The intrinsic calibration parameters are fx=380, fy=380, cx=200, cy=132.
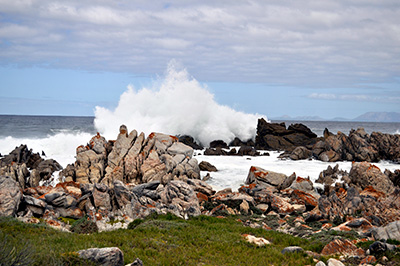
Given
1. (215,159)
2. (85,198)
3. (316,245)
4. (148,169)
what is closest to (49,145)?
(215,159)

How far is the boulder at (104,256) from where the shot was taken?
1016 cm

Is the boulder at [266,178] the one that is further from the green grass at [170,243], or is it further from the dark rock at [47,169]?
the dark rock at [47,169]

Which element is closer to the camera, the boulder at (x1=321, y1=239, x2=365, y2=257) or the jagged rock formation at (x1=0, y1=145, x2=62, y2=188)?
the boulder at (x1=321, y1=239, x2=365, y2=257)

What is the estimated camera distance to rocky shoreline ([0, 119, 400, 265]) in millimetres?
18703

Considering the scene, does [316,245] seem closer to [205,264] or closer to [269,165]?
[205,264]

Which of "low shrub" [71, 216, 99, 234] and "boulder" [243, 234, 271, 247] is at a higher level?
"boulder" [243, 234, 271, 247]

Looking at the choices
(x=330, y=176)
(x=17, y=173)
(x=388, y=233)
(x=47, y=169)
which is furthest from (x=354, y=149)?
(x=17, y=173)

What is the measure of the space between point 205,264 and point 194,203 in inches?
385

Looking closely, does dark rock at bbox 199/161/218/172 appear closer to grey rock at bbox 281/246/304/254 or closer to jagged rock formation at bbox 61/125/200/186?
jagged rock formation at bbox 61/125/200/186

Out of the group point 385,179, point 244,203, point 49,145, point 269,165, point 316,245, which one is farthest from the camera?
point 49,145

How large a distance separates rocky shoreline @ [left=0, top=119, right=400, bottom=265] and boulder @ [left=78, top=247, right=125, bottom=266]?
25.6 feet

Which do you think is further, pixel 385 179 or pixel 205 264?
pixel 385 179

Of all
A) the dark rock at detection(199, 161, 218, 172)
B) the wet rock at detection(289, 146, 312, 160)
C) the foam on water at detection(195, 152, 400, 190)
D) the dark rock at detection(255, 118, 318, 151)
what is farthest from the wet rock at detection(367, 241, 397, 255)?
the dark rock at detection(255, 118, 318, 151)

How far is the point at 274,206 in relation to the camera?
23.6m
